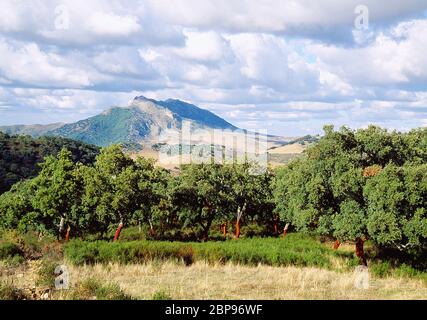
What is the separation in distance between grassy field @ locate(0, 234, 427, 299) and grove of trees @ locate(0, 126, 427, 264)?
2169mm

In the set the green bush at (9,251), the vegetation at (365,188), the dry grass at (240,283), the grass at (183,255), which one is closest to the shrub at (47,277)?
the dry grass at (240,283)

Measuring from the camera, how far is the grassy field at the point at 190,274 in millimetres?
16389

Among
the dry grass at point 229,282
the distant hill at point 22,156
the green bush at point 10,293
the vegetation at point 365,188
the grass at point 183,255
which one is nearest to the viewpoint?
the green bush at point 10,293

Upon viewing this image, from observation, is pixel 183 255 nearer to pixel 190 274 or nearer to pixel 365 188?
pixel 190 274

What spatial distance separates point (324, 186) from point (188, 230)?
3279 cm

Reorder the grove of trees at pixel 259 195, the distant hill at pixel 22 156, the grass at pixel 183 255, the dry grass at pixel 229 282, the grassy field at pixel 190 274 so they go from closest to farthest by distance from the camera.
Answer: the grassy field at pixel 190 274 < the dry grass at pixel 229 282 < the grove of trees at pixel 259 195 < the grass at pixel 183 255 < the distant hill at pixel 22 156

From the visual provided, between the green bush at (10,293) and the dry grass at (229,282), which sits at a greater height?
the green bush at (10,293)

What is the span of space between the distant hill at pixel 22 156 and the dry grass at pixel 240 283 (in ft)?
362

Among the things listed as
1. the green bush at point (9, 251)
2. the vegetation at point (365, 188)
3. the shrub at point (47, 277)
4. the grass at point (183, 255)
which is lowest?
the grass at point (183, 255)

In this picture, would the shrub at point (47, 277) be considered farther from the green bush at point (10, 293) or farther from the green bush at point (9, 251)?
the green bush at point (9, 251)

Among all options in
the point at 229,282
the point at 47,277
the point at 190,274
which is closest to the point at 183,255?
the point at 190,274

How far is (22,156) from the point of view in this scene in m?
159

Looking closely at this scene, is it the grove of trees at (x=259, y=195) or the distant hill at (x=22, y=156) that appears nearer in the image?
the grove of trees at (x=259, y=195)

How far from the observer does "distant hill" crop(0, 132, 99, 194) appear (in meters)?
136
